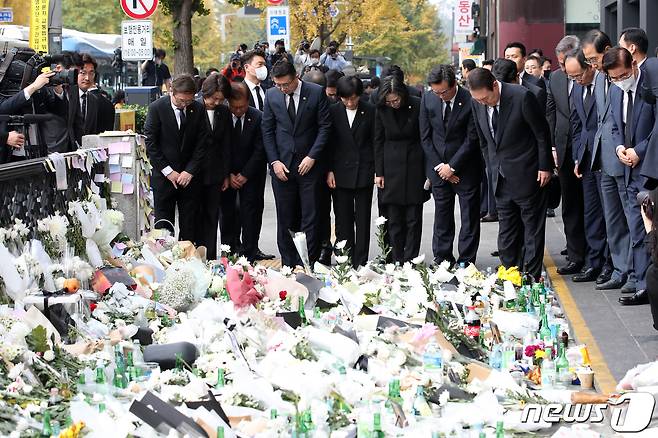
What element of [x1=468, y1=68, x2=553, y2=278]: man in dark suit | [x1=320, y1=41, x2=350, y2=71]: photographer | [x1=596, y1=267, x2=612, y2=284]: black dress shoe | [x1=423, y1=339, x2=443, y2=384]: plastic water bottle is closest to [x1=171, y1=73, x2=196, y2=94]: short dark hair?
[x1=468, y1=68, x2=553, y2=278]: man in dark suit

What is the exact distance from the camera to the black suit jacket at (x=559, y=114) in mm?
12570

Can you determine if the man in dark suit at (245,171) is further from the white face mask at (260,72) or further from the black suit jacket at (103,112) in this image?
the black suit jacket at (103,112)

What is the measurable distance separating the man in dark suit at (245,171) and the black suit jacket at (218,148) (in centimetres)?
15

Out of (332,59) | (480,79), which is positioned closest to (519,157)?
(480,79)

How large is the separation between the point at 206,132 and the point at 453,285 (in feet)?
11.1

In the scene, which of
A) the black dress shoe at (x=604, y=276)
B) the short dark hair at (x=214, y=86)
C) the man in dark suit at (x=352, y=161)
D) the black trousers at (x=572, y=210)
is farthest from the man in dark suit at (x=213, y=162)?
the black dress shoe at (x=604, y=276)

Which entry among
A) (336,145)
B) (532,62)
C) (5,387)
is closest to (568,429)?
(5,387)

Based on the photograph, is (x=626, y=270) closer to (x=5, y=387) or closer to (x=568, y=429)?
(x=568, y=429)

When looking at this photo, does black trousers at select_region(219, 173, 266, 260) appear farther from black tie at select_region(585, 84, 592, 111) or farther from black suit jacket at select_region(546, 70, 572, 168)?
black tie at select_region(585, 84, 592, 111)

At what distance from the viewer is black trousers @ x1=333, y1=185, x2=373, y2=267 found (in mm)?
13297

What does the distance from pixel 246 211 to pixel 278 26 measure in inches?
724

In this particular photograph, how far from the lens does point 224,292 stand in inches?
404

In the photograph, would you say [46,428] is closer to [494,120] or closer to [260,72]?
[494,120]

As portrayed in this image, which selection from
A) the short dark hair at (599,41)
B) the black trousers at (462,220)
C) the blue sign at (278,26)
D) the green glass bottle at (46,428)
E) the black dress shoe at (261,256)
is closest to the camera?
the green glass bottle at (46,428)
